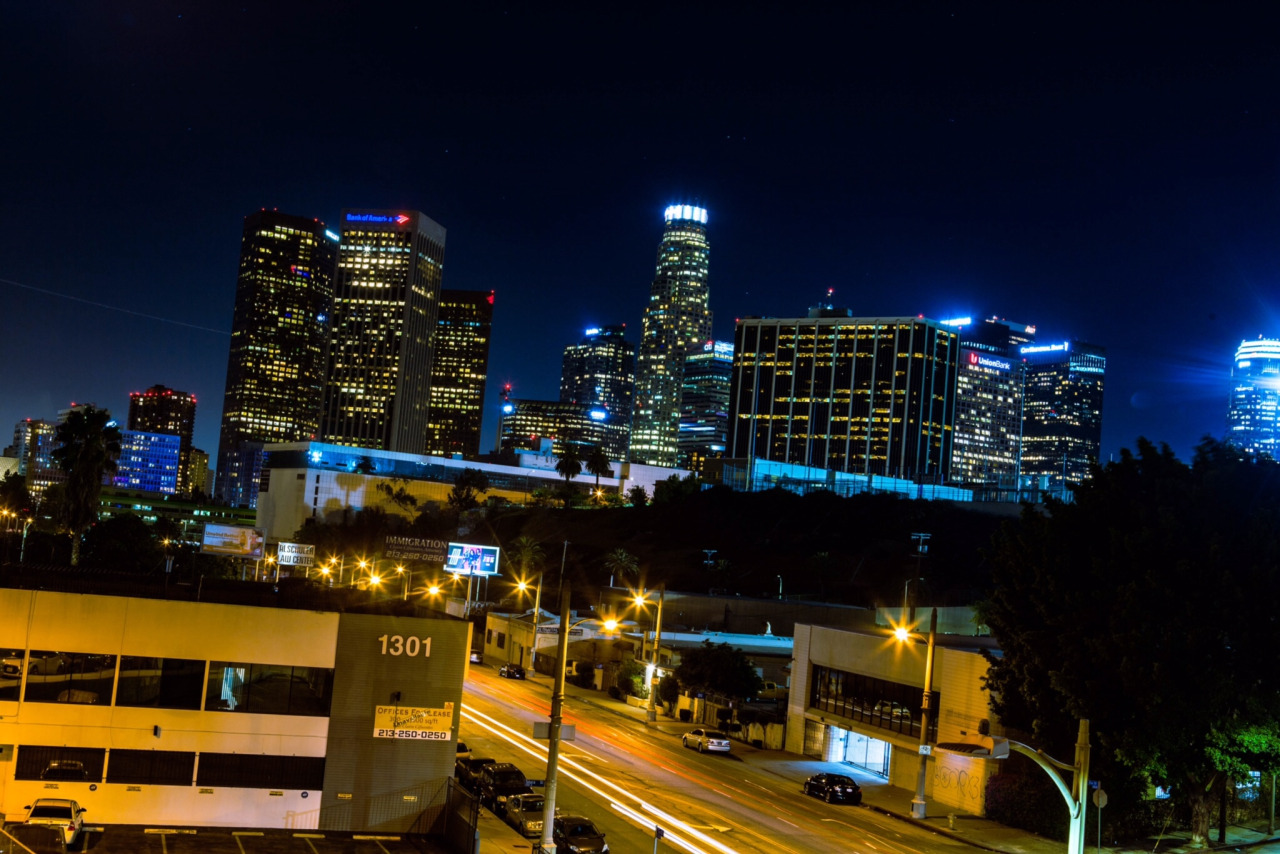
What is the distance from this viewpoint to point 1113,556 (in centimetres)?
4341

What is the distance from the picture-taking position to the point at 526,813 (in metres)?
37.9

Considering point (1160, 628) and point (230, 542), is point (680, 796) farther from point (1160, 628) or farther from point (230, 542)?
point (230, 542)

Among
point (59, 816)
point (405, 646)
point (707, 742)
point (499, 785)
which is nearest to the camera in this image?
point (59, 816)

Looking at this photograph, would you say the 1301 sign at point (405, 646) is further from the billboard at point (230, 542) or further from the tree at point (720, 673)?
the billboard at point (230, 542)

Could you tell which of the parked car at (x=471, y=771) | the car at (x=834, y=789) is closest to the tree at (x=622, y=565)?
the car at (x=834, y=789)

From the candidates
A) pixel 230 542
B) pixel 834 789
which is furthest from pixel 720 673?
pixel 230 542

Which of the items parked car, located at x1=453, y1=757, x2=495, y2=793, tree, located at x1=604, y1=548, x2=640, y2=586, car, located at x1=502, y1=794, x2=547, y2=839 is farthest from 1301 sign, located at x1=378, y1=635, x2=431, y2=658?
tree, located at x1=604, y1=548, x2=640, y2=586

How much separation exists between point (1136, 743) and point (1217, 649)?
4.75 metres

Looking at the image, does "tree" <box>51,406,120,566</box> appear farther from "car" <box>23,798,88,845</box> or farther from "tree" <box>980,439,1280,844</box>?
"tree" <box>980,439,1280,844</box>

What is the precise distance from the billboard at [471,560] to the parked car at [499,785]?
95.7ft

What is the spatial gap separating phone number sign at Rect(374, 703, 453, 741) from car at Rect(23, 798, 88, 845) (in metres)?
8.78

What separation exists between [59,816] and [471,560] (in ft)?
144

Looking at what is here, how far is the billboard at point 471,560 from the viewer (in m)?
71.9

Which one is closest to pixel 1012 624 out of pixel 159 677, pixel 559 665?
pixel 559 665
